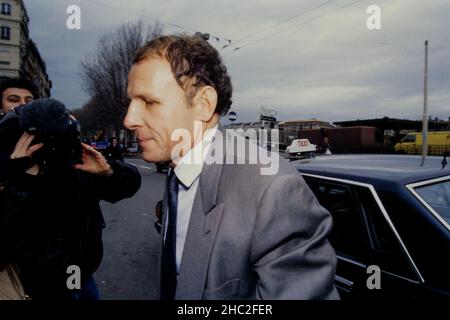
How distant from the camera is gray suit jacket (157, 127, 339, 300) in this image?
3.22 ft

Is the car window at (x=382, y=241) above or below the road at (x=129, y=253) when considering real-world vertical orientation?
above

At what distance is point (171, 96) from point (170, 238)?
628mm

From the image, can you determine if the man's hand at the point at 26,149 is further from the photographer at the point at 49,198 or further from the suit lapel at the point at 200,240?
the suit lapel at the point at 200,240

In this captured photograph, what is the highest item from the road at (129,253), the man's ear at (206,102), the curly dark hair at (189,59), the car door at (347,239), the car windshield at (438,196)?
the curly dark hair at (189,59)

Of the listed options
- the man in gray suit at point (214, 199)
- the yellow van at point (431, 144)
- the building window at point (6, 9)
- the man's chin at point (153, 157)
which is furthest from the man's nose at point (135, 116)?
the building window at point (6, 9)

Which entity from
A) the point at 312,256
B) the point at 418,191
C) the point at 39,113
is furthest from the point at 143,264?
the point at 312,256

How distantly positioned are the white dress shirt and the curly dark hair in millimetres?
216

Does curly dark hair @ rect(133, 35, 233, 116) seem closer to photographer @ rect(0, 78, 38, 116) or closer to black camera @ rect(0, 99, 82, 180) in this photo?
black camera @ rect(0, 99, 82, 180)

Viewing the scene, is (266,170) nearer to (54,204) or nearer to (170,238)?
(170,238)

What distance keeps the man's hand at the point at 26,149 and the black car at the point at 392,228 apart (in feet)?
6.67

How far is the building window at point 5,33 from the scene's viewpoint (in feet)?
168

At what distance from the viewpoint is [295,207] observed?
104 centimetres

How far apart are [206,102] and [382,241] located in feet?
4.87

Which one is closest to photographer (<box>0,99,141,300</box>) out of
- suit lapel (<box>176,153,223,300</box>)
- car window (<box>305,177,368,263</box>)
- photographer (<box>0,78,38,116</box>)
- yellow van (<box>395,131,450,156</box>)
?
suit lapel (<box>176,153,223,300</box>)
